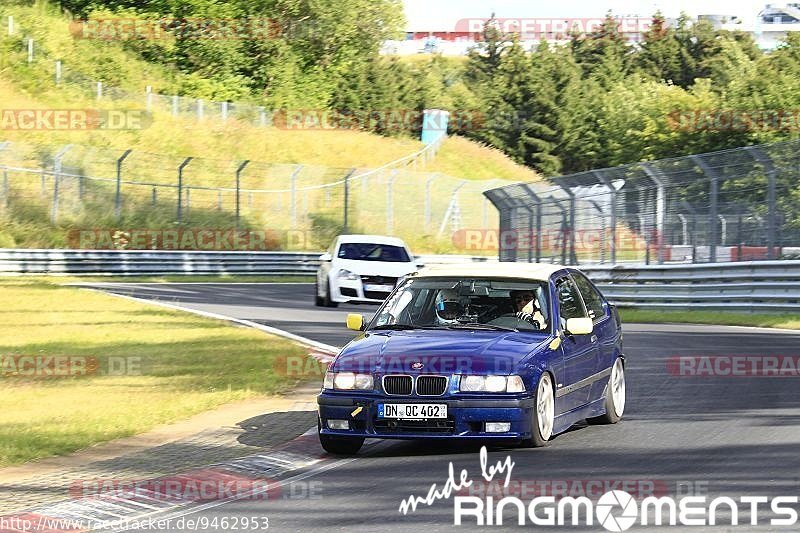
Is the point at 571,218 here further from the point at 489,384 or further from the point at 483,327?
the point at 489,384

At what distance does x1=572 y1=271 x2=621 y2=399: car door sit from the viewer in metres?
12.1

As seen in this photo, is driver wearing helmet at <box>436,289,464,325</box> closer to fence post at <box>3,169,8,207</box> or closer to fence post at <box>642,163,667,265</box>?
fence post at <box>642,163,667,265</box>

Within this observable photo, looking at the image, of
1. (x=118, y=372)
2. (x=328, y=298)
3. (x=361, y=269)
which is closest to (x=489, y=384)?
(x=118, y=372)

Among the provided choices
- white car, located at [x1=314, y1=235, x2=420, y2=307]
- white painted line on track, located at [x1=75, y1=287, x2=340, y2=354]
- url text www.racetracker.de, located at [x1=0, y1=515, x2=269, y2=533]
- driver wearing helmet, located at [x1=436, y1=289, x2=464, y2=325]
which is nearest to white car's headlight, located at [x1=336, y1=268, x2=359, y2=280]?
white car, located at [x1=314, y1=235, x2=420, y2=307]

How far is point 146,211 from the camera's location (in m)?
49.5

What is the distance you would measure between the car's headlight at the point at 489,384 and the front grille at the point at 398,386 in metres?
0.39

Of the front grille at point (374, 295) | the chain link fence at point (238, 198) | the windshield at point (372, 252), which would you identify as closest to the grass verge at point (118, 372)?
the front grille at point (374, 295)

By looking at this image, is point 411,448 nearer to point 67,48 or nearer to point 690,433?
point 690,433

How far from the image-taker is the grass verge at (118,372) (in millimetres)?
12364

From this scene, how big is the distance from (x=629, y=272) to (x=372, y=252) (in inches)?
224

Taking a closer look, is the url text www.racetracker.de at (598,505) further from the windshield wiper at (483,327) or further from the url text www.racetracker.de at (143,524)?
the windshield wiper at (483,327)

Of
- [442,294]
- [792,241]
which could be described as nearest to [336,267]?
[792,241]

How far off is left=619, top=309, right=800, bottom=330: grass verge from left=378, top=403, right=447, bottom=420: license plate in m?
15.0

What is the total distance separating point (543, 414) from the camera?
10.6 meters
